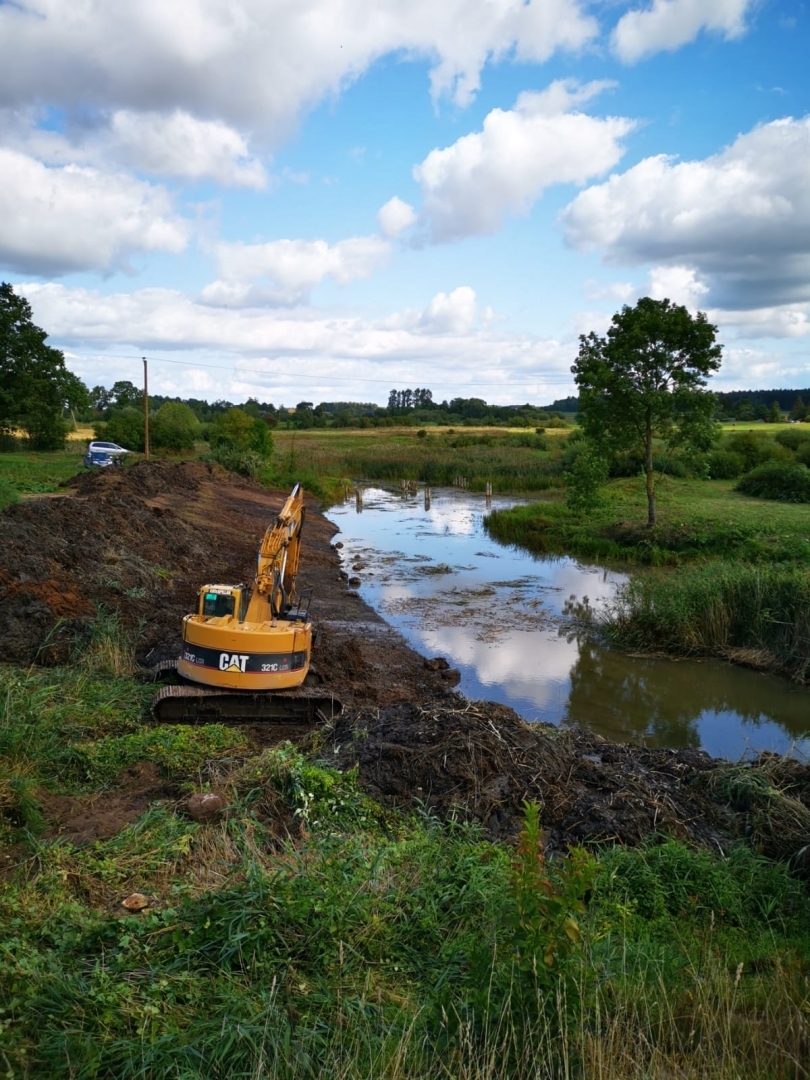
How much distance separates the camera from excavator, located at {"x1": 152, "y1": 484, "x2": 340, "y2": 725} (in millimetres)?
9227

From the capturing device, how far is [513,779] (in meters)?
7.72

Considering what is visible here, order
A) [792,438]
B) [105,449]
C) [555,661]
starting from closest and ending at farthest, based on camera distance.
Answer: [555,661], [105,449], [792,438]

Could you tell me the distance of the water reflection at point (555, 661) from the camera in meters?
12.4

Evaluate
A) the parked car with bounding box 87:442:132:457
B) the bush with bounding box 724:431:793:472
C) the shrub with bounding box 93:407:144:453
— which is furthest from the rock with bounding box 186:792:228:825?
the shrub with bounding box 93:407:144:453

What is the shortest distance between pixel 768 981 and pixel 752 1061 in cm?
110

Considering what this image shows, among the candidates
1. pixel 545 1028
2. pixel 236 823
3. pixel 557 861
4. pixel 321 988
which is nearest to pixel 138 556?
pixel 236 823

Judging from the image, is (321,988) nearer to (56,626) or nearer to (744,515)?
(56,626)

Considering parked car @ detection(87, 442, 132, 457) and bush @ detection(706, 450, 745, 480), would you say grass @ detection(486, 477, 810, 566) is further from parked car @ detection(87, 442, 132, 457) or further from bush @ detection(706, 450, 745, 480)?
parked car @ detection(87, 442, 132, 457)

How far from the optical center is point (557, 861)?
653cm

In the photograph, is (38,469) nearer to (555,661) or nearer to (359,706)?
(555,661)

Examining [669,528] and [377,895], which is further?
[669,528]

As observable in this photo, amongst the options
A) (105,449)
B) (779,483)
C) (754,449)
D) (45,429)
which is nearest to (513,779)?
(779,483)

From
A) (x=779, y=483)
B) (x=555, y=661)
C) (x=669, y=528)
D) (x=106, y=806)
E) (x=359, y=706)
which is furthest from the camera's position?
(x=779, y=483)

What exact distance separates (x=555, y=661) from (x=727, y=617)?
3397 mm
